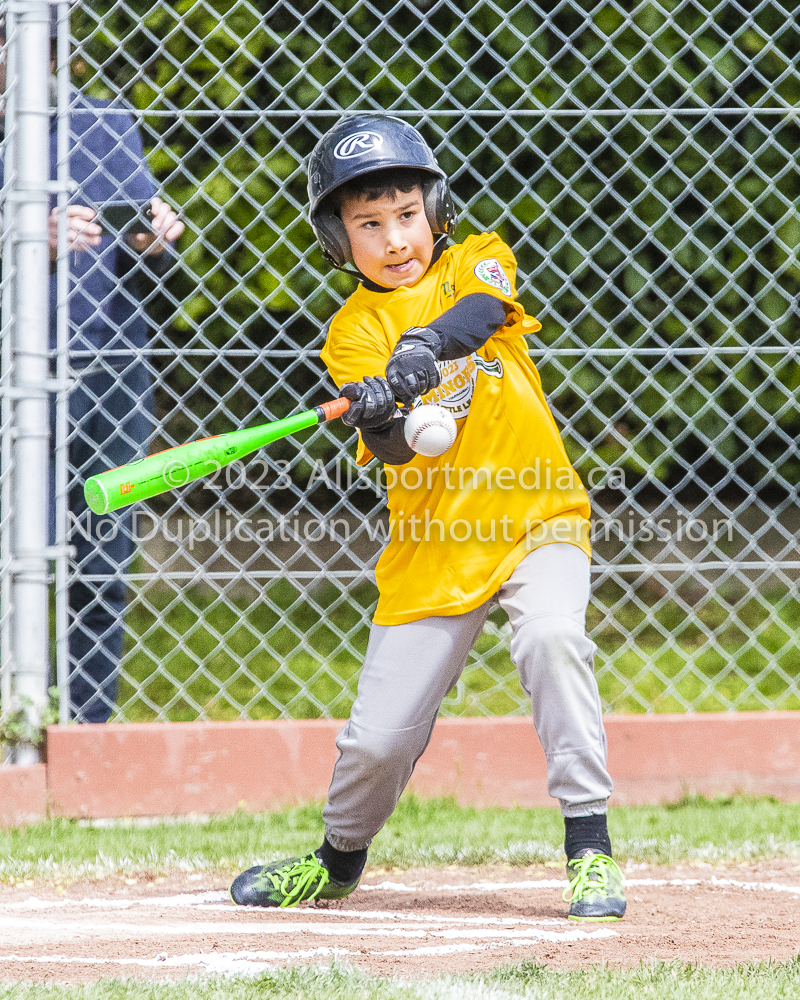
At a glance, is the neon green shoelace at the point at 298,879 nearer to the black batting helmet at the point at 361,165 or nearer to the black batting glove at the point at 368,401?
the black batting glove at the point at 368,401

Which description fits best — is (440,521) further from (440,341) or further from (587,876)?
(587,876)

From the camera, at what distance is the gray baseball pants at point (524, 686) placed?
7.02 ft

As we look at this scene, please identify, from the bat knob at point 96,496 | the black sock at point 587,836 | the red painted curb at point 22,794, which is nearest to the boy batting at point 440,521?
the black sock at point 587,836

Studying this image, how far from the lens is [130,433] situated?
3.08 metres

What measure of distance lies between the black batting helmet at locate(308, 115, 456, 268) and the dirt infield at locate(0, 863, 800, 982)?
1.25 metres

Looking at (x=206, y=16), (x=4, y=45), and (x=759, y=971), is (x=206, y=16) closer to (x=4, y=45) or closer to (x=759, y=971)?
(x=4, y=45)

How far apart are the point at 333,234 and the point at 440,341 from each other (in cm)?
36

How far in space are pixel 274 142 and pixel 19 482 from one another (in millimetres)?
1629

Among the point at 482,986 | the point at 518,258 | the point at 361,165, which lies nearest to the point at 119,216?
A: the point at 361,165

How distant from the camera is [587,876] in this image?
212 cm

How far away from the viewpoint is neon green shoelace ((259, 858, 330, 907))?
2256 mm

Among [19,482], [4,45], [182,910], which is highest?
[4,45]

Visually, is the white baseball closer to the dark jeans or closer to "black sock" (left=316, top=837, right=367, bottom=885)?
"black sock" (left=316, top=837, right=367, bottom=885)

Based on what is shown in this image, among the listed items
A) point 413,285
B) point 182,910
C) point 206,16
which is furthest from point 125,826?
point 206,16
